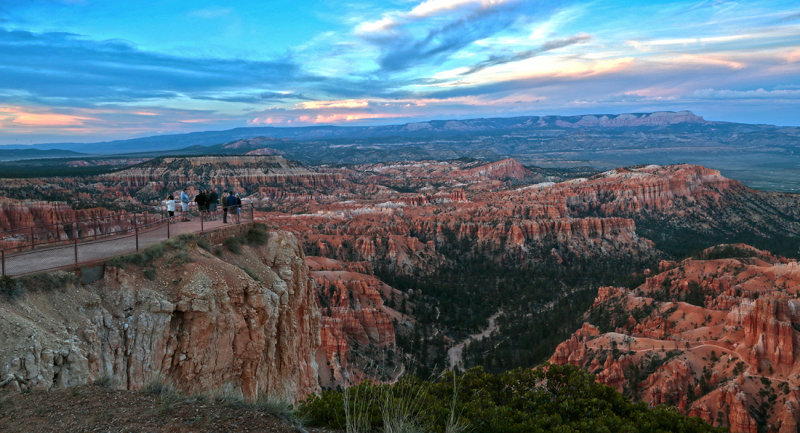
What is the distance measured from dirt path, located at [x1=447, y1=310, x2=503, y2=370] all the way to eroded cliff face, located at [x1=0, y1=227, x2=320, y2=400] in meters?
24.8

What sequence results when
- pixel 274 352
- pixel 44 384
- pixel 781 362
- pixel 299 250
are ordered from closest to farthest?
pixel 44 384 → pixel 274 352 → pixel 299 250 → pixel 781 362

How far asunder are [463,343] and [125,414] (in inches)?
1507

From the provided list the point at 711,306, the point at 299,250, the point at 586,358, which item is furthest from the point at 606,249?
the point at 299,250

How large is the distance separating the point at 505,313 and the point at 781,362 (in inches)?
1147

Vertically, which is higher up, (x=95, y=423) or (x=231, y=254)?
(x=231, y=254)

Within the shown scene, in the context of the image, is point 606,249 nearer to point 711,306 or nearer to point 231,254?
point 711,306

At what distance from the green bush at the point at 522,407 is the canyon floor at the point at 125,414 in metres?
1.45

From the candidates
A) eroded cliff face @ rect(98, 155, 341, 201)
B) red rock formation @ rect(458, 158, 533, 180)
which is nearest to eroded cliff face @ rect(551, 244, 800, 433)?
eroded cliff face @ rect(98, 155, 341, 201)

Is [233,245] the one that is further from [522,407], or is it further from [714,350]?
[714,350]

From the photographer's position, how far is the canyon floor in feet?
20.2

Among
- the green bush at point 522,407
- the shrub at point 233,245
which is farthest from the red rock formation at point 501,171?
the green bush at point 522,407

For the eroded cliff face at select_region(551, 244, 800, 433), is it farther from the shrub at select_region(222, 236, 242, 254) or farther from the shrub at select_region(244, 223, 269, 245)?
the shrub at select_region(222, 236, 242, 254)

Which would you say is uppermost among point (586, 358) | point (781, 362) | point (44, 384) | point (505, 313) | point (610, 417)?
point (44, 384)

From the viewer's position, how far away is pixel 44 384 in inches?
297
